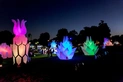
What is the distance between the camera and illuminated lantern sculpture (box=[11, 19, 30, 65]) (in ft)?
48.3

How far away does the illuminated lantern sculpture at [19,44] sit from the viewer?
14.7 m

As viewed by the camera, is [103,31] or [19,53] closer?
[19,53]

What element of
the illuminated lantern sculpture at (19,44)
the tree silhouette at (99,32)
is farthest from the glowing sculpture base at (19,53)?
the tree silhouette at (99,32)

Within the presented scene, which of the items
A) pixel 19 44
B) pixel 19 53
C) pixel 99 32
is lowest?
pixel 19 53

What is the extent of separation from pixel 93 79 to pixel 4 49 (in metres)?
17.6

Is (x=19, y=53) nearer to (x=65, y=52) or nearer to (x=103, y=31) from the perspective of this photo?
(x=65, y=52)

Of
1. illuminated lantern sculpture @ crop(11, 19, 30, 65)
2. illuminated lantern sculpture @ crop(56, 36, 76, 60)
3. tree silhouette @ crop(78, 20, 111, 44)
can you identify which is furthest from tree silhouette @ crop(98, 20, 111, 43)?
illuminated lantern sculpture @ crop(11, 19, 30, 65)

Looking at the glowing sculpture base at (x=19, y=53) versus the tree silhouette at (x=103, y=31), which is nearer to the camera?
the glowing sculpture base at (x=19, y=53)

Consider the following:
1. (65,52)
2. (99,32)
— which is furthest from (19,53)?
(99,32)

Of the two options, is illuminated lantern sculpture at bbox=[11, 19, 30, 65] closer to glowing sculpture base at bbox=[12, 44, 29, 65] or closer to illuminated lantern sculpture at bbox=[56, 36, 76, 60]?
glowing sculpture base at bbox=[12, 44, 29, 65]

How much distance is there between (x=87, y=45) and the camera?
30.3 m

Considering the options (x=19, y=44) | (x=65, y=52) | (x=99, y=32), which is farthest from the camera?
(x=99, y=32)

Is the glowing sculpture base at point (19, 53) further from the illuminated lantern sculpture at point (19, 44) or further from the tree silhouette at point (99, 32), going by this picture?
the tree silhouette at point (99, 32)

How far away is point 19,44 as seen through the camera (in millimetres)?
14688
